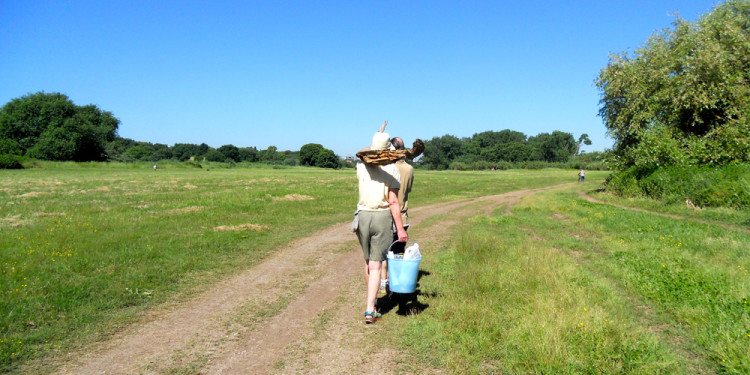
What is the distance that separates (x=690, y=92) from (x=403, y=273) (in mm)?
23913

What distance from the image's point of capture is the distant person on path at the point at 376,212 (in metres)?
5.54

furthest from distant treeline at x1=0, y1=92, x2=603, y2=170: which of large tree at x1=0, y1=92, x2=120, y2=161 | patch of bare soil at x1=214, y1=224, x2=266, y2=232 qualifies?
patch of bare soil at x1=214, y1=224, x2=266, y2=232

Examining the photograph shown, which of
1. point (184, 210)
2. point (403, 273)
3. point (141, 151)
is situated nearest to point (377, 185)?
point (403, 273)

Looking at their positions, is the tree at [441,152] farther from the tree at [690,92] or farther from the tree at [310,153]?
the tree at [690,92]

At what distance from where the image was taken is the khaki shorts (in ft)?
18.2

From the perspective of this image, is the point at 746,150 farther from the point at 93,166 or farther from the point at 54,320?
the point at 93,166

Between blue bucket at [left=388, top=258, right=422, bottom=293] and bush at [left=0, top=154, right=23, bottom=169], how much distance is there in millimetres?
75502

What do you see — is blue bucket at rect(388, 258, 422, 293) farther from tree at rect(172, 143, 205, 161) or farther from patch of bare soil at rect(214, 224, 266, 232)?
tree at rect(172, 143, 205, 161)

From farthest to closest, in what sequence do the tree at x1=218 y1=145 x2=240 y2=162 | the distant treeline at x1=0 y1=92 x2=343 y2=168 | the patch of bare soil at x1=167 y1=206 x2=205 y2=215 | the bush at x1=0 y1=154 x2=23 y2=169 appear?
the tree at x1=218 y1=145 x2=240 y2=162 < the distant treeline at x1=0 y1=92 x2=343 y2=168 < the bush at x1=0 y1=154 x2=23 y2=169 < the patch of bare soil at x1=167 y1=206 x2=205 y2=215

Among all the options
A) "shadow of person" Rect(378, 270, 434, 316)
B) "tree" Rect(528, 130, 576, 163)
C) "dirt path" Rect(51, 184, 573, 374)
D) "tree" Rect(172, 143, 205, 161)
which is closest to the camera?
"dirt path" Rect(51, 184, 573, 374)

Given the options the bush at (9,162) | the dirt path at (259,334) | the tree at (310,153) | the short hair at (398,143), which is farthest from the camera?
the tree at (310,153)

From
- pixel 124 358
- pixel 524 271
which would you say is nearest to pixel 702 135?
pixel 524 271

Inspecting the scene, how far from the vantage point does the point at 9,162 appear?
61.2 meters

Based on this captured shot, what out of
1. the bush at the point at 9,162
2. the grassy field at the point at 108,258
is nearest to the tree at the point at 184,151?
the bush at the point at 9,162
